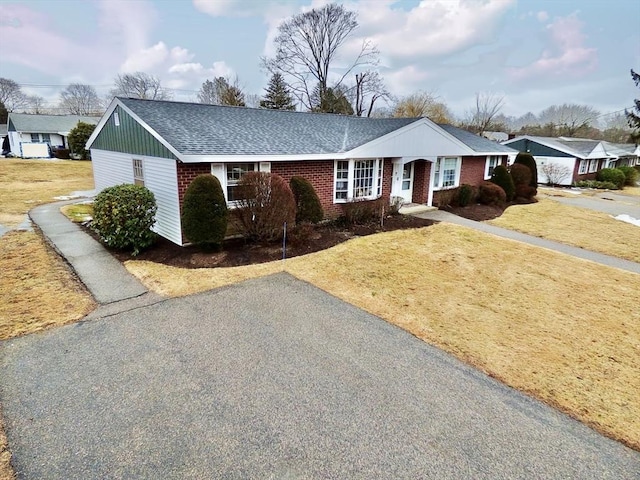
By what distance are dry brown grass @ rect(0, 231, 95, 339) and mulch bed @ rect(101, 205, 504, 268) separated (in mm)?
1609

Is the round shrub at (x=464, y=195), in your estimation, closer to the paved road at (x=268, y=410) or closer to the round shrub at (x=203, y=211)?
the round shrub at (x=203, y=211)

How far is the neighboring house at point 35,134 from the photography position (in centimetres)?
3816

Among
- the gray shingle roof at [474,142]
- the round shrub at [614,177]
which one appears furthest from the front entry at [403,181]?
the round shrub at [614,177]

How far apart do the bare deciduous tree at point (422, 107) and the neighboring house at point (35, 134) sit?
35798mm

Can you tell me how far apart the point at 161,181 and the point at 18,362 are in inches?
254

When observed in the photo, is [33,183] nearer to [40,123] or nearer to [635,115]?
[40,123]

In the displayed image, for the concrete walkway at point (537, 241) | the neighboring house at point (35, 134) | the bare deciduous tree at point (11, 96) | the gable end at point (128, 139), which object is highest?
the bare deciduous tree at point (11, 96)

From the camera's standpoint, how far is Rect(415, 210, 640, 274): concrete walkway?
10598 mm

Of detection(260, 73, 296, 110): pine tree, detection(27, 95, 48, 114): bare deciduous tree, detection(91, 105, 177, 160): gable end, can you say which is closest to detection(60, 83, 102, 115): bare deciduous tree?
detection(27, 95, 48, 114): bare deciduous tree

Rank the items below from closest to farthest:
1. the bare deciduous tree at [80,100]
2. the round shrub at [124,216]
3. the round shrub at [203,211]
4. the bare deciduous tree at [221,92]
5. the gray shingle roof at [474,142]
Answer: the round shrub at [203,211]
the round shrub at [124,216]
the gray shingle roof at [474,142]
the bare deciduous tree at [221,92]
the bare deciduous tree at [80,100]

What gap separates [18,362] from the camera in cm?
502

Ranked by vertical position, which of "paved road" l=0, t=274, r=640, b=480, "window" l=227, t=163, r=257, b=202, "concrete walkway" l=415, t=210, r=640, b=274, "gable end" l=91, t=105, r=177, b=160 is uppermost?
Answer: "gable end" l=91, t=105, r=177, b=160

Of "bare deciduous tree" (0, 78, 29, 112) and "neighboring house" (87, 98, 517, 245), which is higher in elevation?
"bare deciduous tree" (0, 78, 29, 112)

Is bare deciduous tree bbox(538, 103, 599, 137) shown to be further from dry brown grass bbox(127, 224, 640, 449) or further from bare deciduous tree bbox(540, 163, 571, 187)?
dry brown grass bbox(127, 224, 640, 449)
